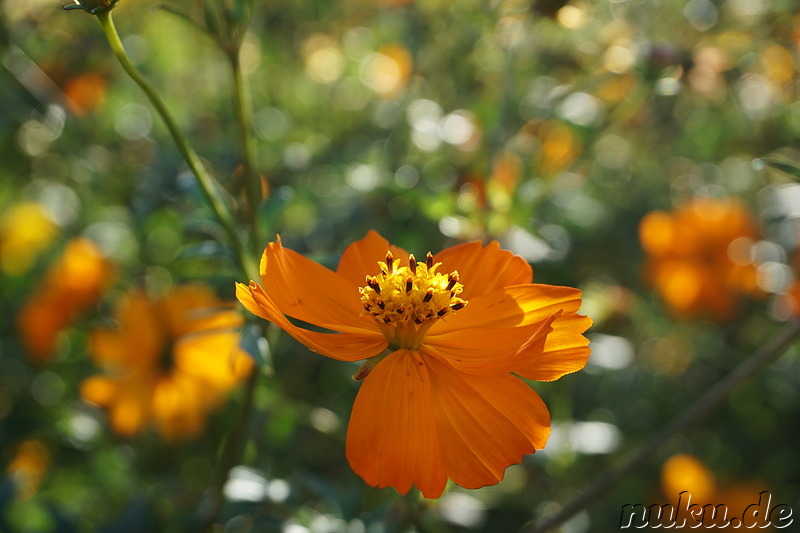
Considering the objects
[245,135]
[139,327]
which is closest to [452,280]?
[245,135]

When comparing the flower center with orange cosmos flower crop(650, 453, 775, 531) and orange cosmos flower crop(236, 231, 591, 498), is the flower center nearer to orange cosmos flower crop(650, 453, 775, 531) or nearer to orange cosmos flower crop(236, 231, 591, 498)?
orange cosmos flower crop(236, 231, 591, 498)

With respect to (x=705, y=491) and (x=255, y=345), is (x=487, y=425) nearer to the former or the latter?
(x=255, y=345)

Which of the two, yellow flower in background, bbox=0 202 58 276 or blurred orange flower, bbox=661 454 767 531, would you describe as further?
yellow flower in background, bbox=0 202 58 276

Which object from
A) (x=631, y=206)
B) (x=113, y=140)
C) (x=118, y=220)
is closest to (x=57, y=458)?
(x=118, y=220)

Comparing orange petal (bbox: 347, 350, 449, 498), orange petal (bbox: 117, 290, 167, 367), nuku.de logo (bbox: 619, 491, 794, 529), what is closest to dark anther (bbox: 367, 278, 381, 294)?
orange petal (bbox: 347, 350, 449, 498)

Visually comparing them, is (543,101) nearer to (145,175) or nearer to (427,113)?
(427,113)

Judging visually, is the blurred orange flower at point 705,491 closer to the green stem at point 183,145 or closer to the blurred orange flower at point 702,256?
the blurred orange flower at point 702,256
